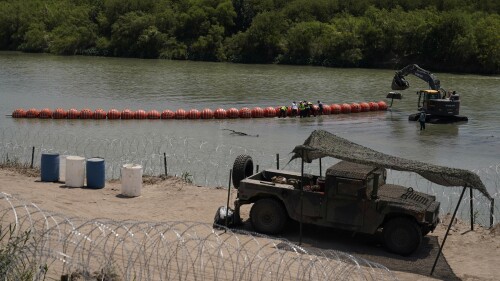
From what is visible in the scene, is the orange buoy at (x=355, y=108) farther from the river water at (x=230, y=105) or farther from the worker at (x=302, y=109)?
the worker at (x=302, y=109)

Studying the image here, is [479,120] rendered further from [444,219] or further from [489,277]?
[489,277]

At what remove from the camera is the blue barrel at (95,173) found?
2164 centimetres

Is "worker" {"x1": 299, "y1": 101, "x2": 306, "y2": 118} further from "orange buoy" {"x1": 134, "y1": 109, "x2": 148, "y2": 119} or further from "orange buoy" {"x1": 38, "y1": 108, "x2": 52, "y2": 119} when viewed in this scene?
"orange buoy" {"x1": 38, "y1": 108, "x2": 52, "y2": 119}

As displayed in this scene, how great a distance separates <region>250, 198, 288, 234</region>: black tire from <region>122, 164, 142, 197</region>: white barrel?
15.3 feet

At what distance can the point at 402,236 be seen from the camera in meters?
16.5

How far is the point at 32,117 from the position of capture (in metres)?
41.4

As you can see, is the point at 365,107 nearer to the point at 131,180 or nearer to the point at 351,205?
the point at 131,180

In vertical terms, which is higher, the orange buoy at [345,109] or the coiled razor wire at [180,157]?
the orange buoy at [345,109]

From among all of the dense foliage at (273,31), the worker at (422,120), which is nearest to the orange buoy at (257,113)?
the worker at (422,120)

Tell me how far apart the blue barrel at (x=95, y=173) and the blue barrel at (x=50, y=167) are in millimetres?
1222

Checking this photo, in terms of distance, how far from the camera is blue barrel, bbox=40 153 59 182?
72.6 ft

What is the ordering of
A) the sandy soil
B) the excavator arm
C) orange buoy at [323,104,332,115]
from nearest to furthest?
the sandy soil → the excavator arm → orange buoy at [323,104,332,115]

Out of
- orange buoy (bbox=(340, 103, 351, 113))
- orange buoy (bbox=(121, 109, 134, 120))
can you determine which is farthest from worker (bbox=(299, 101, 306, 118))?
orange buoy (bbox=(121, 109, 134, 120))

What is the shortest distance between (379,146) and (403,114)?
44.0ft
